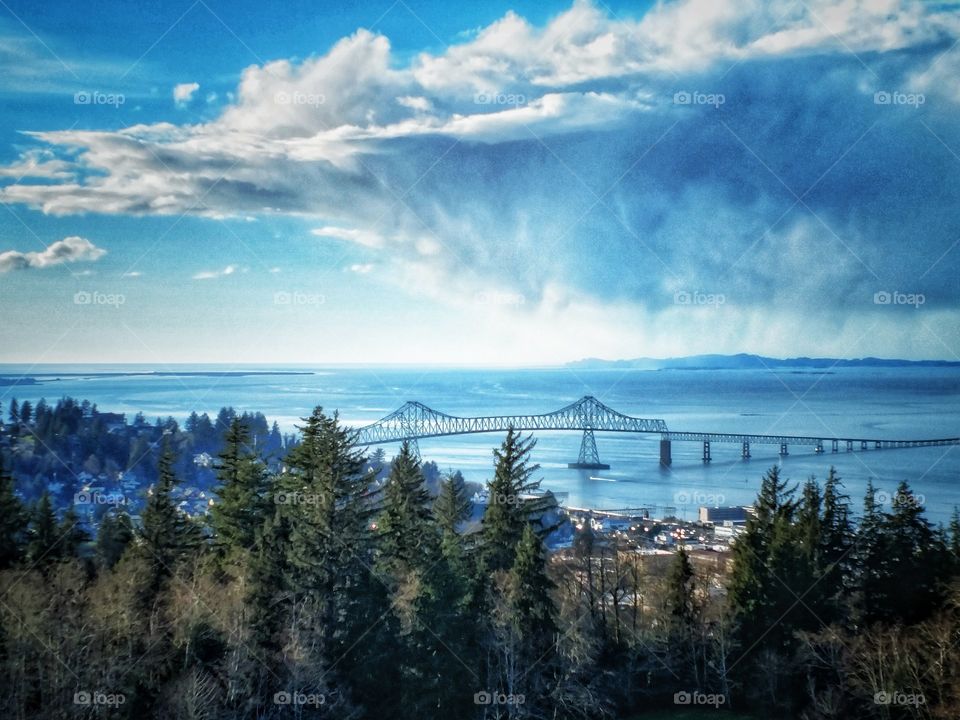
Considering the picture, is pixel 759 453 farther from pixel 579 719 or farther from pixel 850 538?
pixel 579 719

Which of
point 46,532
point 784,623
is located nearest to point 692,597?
point 784,623

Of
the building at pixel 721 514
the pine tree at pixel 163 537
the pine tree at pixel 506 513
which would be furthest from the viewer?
the building at pixel 721 514

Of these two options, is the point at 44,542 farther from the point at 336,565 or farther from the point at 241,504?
the point at 336,565
